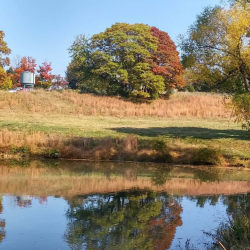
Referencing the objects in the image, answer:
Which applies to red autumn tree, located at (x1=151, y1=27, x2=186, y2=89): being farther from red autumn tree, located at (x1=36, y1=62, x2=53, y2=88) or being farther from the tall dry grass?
red autumn tree, located at (x1=36, y1=62, x2=53, y2=88)

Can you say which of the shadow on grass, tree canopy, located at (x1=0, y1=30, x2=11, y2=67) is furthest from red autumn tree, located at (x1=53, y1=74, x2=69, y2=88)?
the shadow on grass

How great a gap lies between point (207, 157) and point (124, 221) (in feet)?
36.8

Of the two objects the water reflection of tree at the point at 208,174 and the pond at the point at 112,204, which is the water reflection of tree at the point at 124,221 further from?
the water reflection of tree at the point at 208,174

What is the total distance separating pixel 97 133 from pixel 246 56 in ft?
35.9

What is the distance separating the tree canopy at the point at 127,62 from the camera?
159 ft

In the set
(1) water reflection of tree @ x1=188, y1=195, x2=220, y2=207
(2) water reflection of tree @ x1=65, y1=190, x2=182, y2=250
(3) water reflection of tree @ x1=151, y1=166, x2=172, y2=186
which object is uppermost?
(3) water reflection of tree @ x1=151, y1=166, x2=172, y2=186

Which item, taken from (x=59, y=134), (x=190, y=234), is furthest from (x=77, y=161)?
(x=190, y=234)

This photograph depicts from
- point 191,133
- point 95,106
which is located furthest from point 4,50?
point 191,133

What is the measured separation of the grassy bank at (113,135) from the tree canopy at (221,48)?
12.7 feet

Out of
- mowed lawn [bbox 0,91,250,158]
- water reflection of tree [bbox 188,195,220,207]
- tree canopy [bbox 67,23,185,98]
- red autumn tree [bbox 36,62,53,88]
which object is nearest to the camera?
water reflection of tree [bbox 188,195,220,207]

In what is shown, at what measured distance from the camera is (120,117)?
39.8 m

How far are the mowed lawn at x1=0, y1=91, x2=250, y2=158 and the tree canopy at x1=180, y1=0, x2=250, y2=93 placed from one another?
4.36 m

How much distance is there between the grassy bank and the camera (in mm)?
22875

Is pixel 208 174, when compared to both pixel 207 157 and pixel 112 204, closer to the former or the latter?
pixel 207 157
